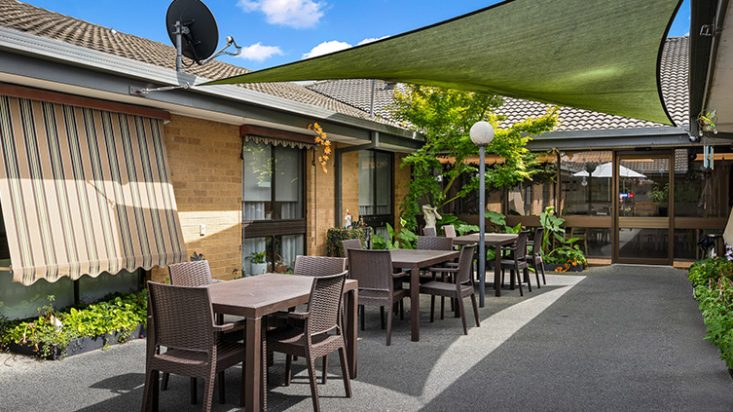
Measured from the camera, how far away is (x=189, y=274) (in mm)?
4602

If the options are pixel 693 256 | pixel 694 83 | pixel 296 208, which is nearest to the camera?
pixel 694 83

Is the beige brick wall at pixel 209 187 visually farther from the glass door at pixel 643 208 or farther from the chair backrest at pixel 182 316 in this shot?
the glass door at pixel 643 208

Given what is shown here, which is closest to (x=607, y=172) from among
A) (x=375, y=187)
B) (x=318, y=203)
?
(x=375, y=187)

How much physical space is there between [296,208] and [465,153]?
3.67 meters

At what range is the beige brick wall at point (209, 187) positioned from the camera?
700 centimetres

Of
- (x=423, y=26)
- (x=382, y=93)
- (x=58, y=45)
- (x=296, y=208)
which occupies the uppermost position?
(x=382, y=93)

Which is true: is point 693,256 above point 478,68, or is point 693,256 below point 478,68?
below

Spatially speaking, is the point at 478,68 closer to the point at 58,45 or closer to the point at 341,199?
the point at 58,45

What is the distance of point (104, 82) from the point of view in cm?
532

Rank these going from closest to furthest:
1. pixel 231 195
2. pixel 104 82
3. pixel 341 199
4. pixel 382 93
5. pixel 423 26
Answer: pixel 423 26
pixel 104 82
pixel 231 195
pixel 341 199
pixel 382 93

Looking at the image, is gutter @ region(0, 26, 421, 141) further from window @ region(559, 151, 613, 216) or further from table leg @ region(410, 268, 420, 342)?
window @ region(559, 151, 613, 216)

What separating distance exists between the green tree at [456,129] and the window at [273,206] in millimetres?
2631

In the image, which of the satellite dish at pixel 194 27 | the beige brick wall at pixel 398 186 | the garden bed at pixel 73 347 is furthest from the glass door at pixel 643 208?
the garden bed at pixel 73 347

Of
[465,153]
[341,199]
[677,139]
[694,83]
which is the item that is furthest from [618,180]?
[694,83]
